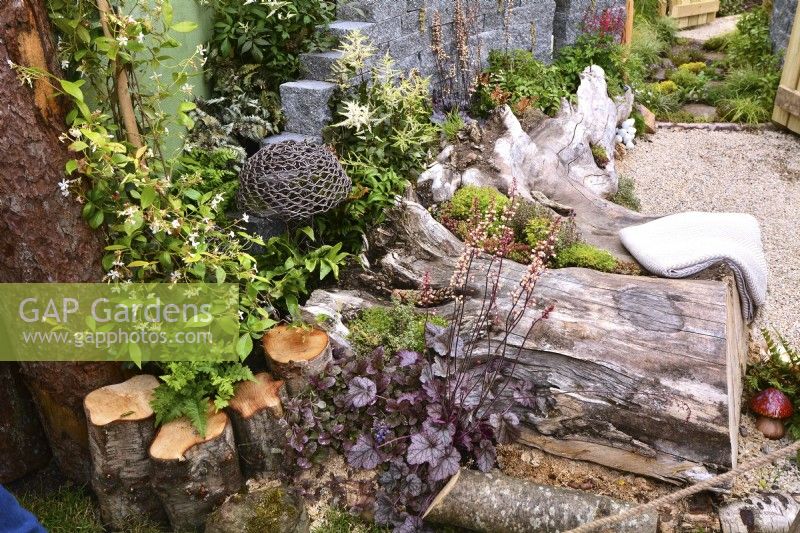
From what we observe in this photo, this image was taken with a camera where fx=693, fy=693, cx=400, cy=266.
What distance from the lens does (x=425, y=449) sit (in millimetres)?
3576

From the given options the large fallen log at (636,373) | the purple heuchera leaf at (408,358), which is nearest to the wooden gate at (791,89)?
the large fallen log at (636,373)

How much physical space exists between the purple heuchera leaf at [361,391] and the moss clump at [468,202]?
1788 mm

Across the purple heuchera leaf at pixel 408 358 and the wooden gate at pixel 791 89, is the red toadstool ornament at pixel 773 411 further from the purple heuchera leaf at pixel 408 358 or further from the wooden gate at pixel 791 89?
the wooden gate at pixel 791 89

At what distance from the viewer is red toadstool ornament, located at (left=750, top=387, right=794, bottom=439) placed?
427 centimetres

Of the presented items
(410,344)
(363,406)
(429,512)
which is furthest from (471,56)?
(429,512)

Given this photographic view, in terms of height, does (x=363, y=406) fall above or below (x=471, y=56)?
below

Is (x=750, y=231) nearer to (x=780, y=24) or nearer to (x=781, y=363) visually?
(x=781, y=363)

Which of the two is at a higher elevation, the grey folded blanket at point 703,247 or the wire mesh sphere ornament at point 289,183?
the wire mesh sphere ornament at point 289,183

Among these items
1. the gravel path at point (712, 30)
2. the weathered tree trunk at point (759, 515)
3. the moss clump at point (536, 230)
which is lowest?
the weathered tree trunk at point (759, 515)

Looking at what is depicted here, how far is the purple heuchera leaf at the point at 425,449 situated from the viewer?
3.55m

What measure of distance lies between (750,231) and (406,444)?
10.0ft

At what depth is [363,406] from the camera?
398cm

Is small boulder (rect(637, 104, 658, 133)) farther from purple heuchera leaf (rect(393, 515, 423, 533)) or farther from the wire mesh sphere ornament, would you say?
purple heuchera leaf (rect(393, 515, 423, 533))

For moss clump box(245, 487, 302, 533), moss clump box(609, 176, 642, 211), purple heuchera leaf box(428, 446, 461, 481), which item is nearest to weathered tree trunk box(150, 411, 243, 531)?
moss clump box(245, 487, 302, 533)
